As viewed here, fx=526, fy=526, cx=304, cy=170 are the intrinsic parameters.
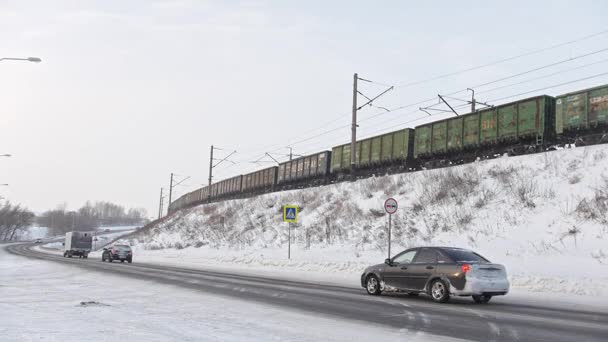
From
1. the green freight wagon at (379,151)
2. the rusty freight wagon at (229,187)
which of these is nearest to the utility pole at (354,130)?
the green freight wagon at (379,151)

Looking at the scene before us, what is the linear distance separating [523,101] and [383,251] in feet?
37.1

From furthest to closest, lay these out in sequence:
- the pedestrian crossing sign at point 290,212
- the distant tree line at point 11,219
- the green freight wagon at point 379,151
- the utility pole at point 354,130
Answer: the distant tree line at point 11,219 → the green freight wagon at point 379,151 → the utility pole at point 354,130 → the pedestrian crossing sign at point 290,212

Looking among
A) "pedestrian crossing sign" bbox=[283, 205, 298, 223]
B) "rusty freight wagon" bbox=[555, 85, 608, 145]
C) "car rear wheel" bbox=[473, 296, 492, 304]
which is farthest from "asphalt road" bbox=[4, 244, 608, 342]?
"rusty freight wagon" bbox=[555, 85, 608, 145]

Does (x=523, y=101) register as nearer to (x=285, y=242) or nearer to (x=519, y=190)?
(x=519, y=190)

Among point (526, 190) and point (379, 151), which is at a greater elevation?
point (379, 151)

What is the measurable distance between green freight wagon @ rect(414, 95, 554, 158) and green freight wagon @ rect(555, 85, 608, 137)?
79cm

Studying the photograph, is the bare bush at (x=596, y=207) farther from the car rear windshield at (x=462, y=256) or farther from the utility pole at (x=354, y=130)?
the utility pole at (x=354, y=130)

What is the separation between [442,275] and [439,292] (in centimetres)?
42

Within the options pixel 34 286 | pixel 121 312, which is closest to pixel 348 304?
pixel 121 312

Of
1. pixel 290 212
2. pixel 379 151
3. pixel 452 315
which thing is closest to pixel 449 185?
pixel 290 212

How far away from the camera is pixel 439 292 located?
1280 centimetres

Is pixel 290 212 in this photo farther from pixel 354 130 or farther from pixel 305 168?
pixel 305 168

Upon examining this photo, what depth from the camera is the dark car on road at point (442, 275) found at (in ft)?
40.4

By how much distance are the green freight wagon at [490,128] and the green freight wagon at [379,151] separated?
2.92 ft
